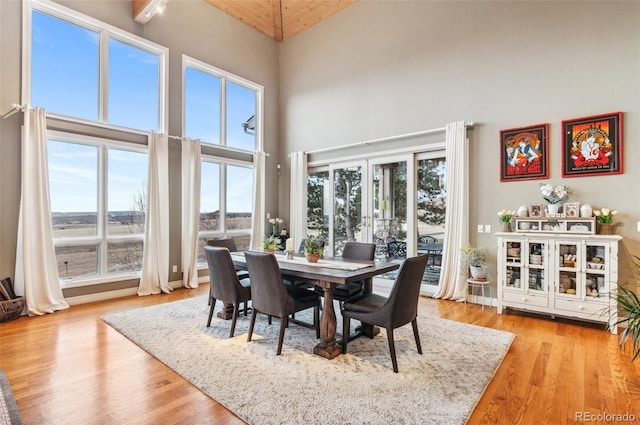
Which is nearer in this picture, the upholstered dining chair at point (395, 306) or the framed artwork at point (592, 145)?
the upholstered dining chair at point (395, 306)

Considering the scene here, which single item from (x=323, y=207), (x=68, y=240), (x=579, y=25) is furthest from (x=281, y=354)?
(x=579, y=25)

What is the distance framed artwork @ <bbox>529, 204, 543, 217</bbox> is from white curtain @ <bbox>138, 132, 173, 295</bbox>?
17.4 ft

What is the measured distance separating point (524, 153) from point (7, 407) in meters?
5.53

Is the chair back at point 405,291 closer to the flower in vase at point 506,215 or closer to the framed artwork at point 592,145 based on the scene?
the flower in vase at point 506,215

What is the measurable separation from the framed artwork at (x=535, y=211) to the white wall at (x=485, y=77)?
0.46 ft

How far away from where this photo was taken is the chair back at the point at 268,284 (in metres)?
2.82

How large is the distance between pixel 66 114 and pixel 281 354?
4.37 metres

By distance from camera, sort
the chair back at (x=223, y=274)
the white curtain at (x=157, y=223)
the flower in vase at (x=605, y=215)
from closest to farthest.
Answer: the chair back at (x=223, y=274), the flower in vase at (x=605, y=215), the white curtain at (x=157, y=223)

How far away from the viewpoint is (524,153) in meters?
4.29

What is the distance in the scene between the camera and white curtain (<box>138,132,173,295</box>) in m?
5.11

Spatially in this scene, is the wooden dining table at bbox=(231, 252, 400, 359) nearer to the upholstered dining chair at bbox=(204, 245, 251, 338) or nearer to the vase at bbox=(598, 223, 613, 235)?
the upholstered dining chair at bbox=(204, 245, 251, 338)

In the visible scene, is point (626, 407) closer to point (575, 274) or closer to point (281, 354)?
point (575, 274)

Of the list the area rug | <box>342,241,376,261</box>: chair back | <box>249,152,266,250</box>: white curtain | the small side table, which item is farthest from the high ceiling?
the area rug

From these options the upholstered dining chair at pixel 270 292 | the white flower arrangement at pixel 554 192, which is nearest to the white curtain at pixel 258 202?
the upholstered dining chair at pixel 270 292
